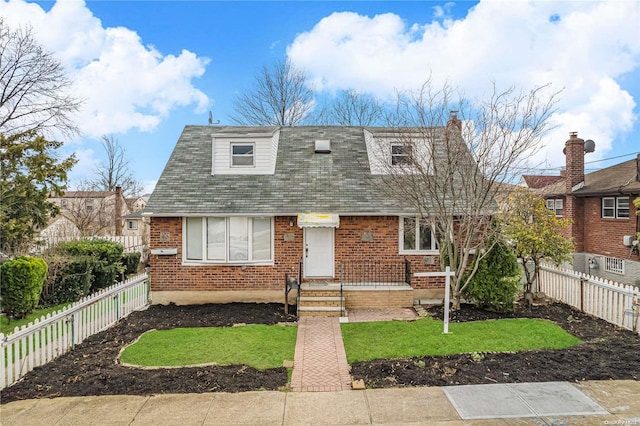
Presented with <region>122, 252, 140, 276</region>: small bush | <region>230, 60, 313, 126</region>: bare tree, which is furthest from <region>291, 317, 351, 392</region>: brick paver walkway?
<region>230, 60, 313, 126</region>: bare tree

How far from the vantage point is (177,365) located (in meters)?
6.86

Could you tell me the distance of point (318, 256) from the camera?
40.3 ft

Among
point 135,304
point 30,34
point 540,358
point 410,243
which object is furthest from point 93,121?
point 540,358

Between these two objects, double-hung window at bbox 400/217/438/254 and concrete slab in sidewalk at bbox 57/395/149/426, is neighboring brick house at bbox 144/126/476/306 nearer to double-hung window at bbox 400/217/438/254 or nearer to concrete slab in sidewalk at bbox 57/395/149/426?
double-hung window at bbox 400/217/438/254

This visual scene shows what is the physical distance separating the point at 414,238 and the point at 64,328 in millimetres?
9768

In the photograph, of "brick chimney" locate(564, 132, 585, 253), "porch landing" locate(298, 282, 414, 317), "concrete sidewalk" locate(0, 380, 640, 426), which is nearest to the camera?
"concrete sidewalk" locate(0, 380, 640, 426)

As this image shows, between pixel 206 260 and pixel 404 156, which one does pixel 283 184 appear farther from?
pixel 404 156

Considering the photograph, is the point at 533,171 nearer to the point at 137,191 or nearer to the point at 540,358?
the point at 540,358

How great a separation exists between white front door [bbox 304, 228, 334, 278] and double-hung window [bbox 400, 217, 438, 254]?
7.87 feet

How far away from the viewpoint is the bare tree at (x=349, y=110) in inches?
1069

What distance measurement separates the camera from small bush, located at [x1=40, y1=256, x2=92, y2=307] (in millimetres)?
11727

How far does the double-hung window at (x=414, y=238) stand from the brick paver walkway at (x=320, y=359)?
3851 mm

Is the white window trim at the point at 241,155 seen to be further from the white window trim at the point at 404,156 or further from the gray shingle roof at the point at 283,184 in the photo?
the white window trim at the point at 404,156

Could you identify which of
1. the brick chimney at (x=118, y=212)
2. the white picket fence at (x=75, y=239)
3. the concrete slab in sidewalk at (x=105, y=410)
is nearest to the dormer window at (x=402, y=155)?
the concrete slab in sidewalk at (x=105, y=410)
